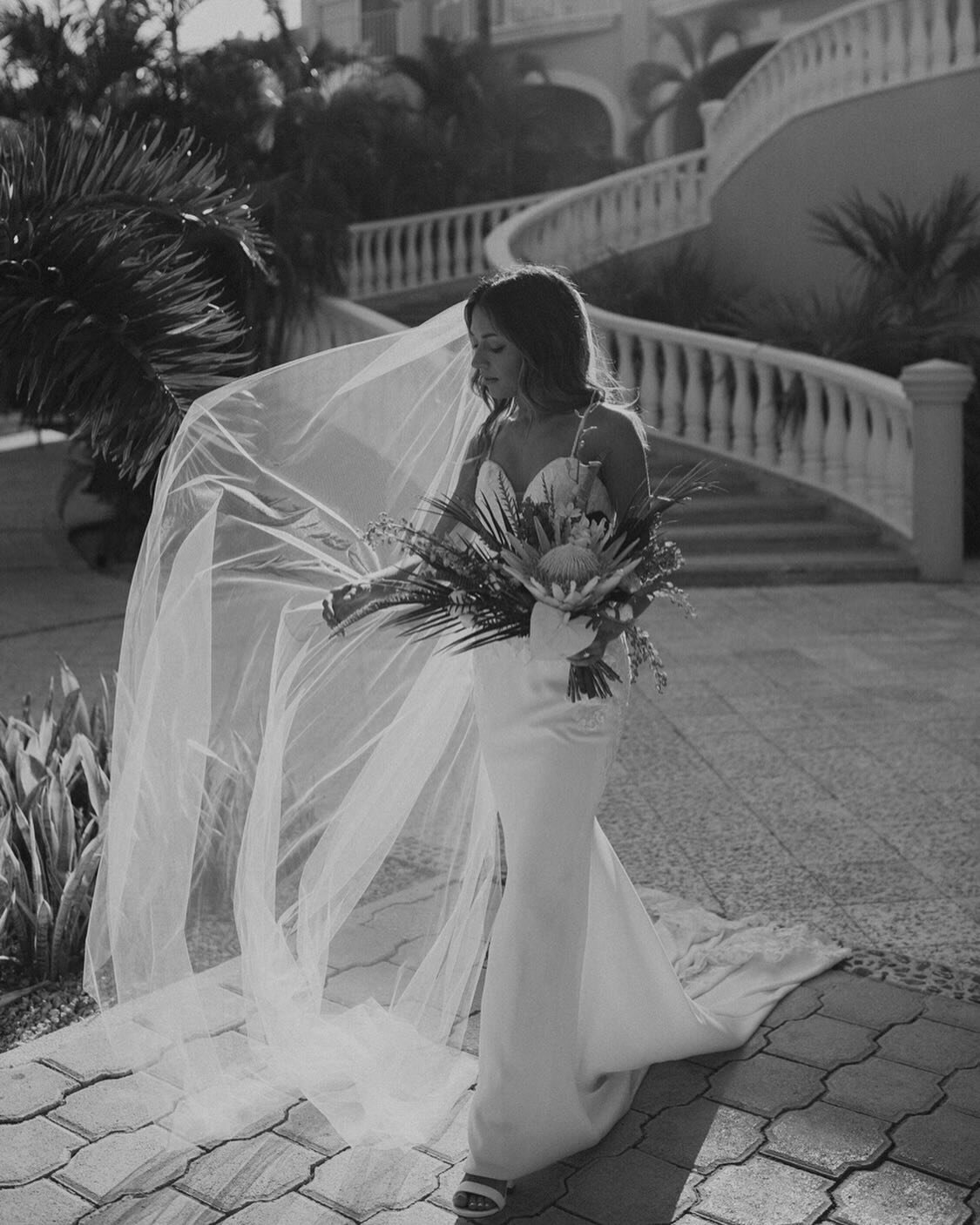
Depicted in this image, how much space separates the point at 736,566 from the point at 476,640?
313 inches

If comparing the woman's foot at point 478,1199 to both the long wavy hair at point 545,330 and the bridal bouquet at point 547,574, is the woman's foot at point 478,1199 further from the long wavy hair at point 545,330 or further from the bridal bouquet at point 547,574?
the long wavy hair at point 545,330

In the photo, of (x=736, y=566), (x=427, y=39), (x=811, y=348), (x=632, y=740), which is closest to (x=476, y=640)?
(x=632, y=740)

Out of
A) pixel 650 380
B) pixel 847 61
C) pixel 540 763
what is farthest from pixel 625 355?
pixel 540 763

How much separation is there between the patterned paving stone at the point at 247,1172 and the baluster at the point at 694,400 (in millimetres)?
10097

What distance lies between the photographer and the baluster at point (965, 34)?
14.3 meters

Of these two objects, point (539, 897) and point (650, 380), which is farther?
point (650, 380)

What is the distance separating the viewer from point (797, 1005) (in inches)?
148

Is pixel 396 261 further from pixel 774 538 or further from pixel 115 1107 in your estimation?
pixel 115 1107

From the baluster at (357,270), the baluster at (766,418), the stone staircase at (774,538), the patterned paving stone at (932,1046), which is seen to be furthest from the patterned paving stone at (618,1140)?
the baluster at (357,270)

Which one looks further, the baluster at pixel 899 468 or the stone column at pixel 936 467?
the baluster at pixel 899 468

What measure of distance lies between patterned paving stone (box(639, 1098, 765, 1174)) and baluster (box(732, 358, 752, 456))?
31.3ft

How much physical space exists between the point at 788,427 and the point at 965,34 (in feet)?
17.1

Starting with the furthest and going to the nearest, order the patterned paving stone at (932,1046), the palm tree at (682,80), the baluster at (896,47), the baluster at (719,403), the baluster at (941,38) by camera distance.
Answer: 1. the palm tree at (682,80)
2. the baluster at (896,47)
3. the baluster at (941,38)
4. the baluster at (719,403)
5. the patterned paving stone at (932,1046)

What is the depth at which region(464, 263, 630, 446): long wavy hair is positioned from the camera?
293 cm
